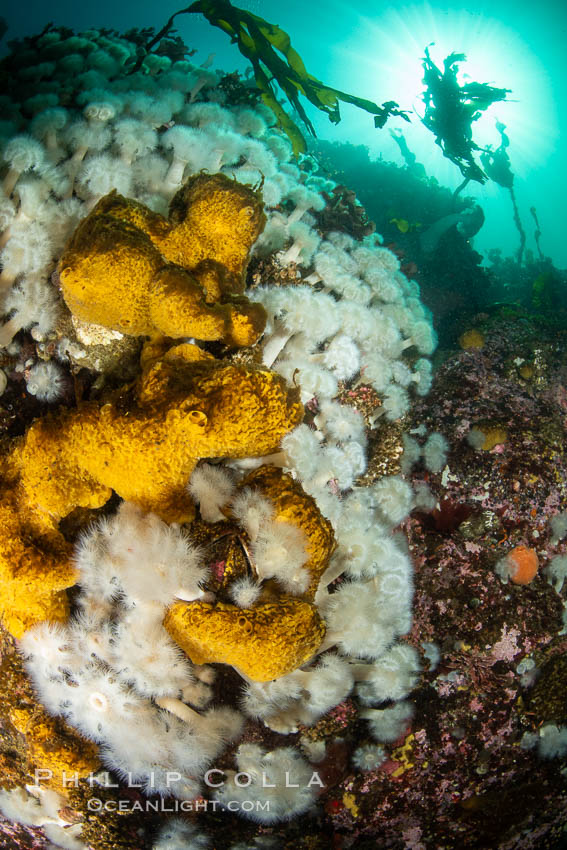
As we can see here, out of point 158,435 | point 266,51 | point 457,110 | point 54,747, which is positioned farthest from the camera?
point 457,110

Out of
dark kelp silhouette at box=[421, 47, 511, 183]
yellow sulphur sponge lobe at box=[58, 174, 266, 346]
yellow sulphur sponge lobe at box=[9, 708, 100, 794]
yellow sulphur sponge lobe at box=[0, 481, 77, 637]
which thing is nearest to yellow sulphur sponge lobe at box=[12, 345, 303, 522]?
yellow sulphur sponge lobe at box=[0, 481, 77, 637]

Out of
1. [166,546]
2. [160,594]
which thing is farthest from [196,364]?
[160,594]

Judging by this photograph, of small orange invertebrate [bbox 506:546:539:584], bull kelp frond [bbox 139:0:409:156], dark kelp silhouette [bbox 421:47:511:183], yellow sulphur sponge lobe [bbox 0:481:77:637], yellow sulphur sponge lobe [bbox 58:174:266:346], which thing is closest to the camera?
yellow sulphur sponge lobe [bbox 58:174:266:346]

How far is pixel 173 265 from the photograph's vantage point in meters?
2.31

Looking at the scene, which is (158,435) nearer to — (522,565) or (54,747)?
(54,747)

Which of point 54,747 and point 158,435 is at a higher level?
point 158,435

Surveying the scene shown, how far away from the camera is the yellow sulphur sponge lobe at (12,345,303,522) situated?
6.52 ft

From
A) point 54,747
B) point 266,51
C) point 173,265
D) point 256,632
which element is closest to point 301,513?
point 256,632

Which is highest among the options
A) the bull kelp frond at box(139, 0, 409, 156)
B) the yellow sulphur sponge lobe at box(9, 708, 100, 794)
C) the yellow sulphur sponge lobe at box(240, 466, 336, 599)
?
the bull kelp frond at box(139, 0, 409, 156)

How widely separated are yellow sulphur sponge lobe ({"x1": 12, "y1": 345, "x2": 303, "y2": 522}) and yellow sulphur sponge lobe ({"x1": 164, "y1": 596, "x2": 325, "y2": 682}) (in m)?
0.54

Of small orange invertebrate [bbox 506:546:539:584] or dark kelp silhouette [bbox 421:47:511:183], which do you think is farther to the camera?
dark kelp silhouette [bbox 421:47:511:183]

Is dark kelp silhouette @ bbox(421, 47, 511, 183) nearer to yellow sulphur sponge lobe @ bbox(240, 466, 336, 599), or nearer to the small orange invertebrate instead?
the small orange invertebrate

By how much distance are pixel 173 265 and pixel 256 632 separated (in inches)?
73.9

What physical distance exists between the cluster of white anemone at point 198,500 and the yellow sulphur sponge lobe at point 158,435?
0.88ft
